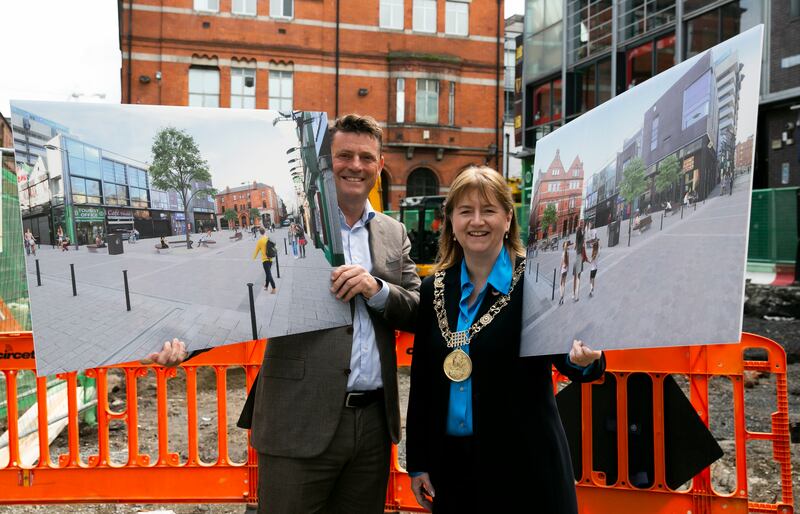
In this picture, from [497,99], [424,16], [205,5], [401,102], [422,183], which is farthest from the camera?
[497,99]

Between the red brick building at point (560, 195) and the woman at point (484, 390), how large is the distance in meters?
0.12

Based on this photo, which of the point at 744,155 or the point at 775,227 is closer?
the point at 744,155

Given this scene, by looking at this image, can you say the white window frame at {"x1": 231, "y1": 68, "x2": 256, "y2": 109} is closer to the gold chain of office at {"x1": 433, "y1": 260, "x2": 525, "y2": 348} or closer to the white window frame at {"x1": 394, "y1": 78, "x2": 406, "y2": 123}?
the white window frame at {"x1": 394, "y1": 78, "x2": 406, "y2": 123}

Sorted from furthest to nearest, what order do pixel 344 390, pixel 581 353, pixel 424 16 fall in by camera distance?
pixel 424 16, pixel 344 390, pixel 581 353

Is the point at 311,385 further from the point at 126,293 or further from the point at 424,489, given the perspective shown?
the point at 126,293

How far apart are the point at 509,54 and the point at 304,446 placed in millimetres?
50395

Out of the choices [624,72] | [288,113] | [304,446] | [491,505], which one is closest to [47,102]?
[288,113]

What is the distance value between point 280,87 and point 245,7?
11.4 ft

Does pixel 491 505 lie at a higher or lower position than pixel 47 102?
lower

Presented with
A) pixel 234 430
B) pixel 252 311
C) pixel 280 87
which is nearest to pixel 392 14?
pixel 280 87

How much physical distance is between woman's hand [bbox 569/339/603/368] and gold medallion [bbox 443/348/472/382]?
0.42m

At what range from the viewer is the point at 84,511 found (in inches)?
161

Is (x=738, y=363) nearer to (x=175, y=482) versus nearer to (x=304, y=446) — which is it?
(x=304, y=446)

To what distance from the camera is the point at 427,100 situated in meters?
28.4
